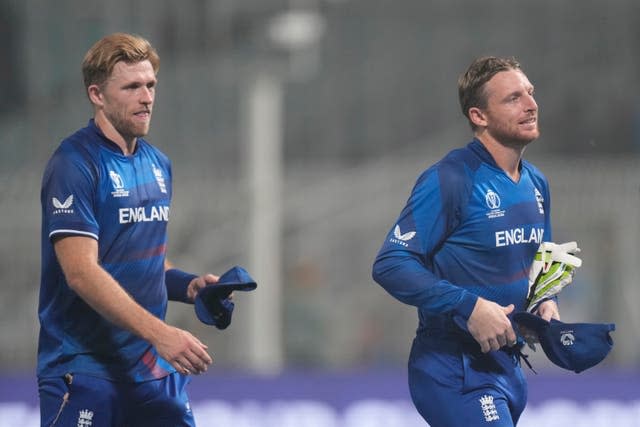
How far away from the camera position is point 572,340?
4.76 m

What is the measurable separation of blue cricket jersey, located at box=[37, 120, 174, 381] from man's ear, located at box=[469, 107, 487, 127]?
4.03 ft

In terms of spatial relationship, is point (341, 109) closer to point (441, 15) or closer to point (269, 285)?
point (441, 15)

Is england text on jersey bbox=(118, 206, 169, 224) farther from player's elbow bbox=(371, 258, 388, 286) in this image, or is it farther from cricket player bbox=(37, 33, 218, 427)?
player's elbow bbox=(371, 258, 388, 286)

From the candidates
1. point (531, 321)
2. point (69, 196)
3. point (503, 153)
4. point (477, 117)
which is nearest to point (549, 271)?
point (531, 321)

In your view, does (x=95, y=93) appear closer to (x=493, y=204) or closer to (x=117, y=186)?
(x=117, y=186)

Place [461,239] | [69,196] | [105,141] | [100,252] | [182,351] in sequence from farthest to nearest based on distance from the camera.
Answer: [461,239] < [105,141] < [100,252] < [69,196] < [182,351]

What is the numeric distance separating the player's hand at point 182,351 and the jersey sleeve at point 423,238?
819 millimetres

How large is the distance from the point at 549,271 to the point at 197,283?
4.31 ft

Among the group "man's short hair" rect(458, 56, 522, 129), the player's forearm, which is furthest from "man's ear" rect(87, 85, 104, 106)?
"man's short hair" rect(458, 56, 522, 129)

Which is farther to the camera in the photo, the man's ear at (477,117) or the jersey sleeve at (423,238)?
the man's ear at (477,117)

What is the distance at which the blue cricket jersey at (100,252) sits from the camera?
14.9ft

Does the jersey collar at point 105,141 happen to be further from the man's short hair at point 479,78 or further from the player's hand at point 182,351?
the man's short hair at point 479,78

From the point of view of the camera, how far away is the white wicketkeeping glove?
4926 mm

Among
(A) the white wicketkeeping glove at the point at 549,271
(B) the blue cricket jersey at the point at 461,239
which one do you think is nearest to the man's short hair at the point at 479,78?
(B) the blue cricket jersey at the point at 461,239
